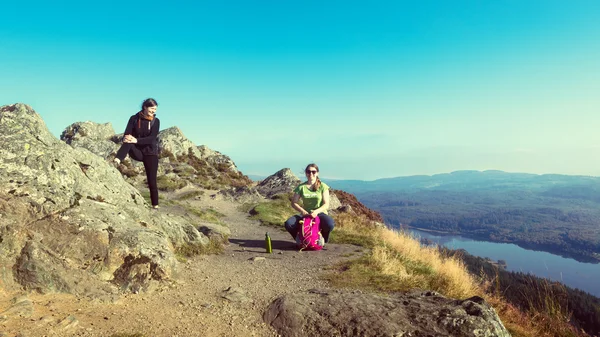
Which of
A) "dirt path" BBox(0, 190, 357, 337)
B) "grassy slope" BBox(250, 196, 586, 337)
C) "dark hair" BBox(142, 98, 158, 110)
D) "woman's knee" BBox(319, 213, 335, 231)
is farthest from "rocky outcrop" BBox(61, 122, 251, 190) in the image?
"grassy slope" BBox(250, 196, 586, 337)

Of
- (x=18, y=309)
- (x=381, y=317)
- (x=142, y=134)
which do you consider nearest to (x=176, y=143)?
(x=142, y=134)

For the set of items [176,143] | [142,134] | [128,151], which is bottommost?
[128,151]

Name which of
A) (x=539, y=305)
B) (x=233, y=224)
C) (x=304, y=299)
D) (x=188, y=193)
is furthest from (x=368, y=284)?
(x=188, y=193)

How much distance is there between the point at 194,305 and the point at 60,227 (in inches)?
145

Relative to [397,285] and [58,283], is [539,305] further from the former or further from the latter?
[58,283]

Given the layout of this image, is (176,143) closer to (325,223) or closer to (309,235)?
(309,235)

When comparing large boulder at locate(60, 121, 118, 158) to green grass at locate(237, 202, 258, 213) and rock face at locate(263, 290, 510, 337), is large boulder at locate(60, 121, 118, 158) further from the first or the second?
rock face at locate(263, 290, 510, 337)

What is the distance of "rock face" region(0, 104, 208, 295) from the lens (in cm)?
634

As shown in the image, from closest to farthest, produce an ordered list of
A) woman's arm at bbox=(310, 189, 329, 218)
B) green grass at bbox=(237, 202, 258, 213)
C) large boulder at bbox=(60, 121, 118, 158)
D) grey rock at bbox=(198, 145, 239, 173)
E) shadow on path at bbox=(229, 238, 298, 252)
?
woman's arm at bbox=(310, 189, 329, 218)
shadow on path at bbox=(229, 238, 298, 252)
green grass at bbox=(237, 202, 258, 213)
large boulder at bbox=(60, 121, 118, 158)
grey rock at bbox=(198, 145, 239, 173)

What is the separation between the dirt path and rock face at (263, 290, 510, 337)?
50cm

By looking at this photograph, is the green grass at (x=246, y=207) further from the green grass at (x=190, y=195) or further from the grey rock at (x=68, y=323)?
the grey rock at (x=68, y=323)

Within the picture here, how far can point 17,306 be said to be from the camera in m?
5.28

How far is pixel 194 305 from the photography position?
6520 millimetres

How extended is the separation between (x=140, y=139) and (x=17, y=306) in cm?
575
